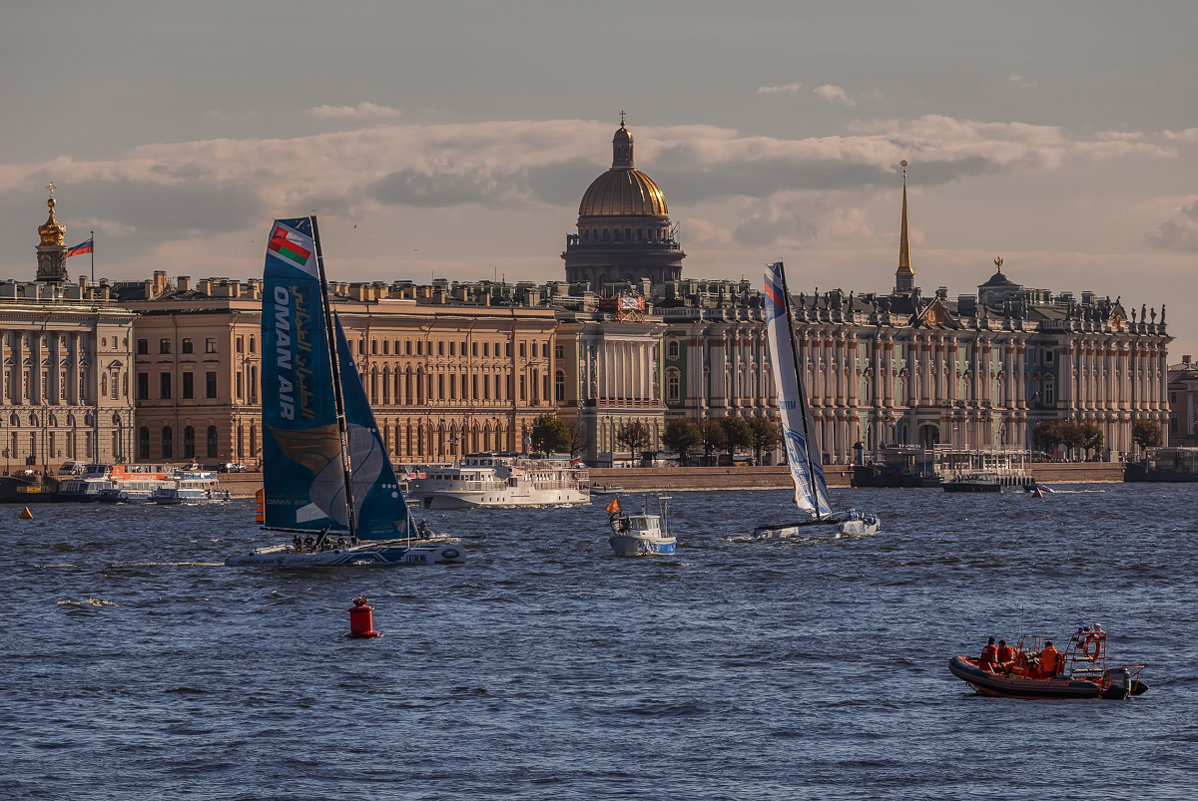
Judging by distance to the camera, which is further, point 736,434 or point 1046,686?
point 736,434

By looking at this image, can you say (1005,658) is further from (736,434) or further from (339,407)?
(736,434)

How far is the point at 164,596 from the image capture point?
5519cm

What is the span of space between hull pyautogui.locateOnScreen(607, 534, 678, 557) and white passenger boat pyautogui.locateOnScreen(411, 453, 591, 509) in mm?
33811

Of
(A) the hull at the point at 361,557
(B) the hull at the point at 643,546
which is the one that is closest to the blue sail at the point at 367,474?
(A) the hull at the point at 361,557

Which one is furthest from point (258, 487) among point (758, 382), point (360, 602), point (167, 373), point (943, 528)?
point (360, 602)

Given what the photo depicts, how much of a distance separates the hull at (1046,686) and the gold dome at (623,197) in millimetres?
145862

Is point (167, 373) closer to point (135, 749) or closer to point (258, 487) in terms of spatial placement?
point (258, 487)

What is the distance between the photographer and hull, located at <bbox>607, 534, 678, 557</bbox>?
227 ft

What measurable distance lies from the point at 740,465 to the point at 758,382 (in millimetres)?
22196

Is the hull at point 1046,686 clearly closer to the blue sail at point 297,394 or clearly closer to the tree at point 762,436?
the blue sail at point 297,394

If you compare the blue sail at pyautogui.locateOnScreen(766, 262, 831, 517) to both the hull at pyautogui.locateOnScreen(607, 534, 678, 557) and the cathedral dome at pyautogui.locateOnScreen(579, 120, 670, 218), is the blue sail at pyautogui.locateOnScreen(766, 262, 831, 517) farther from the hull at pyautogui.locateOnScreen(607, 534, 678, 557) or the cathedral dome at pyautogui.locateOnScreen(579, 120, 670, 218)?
the cathedral dome at pyautogui.locateOnScreen(579, 120, 670, 218)

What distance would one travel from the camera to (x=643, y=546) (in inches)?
2724

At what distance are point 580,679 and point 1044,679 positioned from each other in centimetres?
654

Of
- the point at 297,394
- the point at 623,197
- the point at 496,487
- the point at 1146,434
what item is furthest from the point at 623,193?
the point at 297,394
